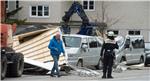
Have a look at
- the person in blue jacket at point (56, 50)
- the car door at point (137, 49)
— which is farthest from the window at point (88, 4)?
the person in blue jacket at point (56, 50)

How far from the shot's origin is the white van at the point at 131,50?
96.2 feet

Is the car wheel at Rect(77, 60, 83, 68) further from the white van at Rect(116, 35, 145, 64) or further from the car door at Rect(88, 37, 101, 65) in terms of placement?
the white van at Rect(116, 35, 145, 64)

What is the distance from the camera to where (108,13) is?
51656 millimetres

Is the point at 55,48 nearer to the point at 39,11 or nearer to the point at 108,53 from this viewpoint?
the point at 108,53

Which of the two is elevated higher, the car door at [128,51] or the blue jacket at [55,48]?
the blue jacket at [55,48]

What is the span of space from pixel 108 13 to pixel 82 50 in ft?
91.6

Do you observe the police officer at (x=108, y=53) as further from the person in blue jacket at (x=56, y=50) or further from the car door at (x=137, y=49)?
the car door at (x=137, y=49)

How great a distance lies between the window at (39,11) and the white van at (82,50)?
2501cm

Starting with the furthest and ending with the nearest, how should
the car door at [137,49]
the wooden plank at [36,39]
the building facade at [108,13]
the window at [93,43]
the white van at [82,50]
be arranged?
the building facade at [108,13], the car door at [137,49], the window at [93,43], the white van at [82,50], the wooden plank at [36,39]

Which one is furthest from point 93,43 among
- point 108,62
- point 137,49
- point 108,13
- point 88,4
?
point 88,4

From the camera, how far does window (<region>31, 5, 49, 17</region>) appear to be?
51.2 meters

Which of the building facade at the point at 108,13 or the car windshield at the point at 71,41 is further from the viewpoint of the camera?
the building facade at the point at 108,13

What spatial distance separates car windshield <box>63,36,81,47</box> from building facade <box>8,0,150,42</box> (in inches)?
1012

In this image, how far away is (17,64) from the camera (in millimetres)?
19531
